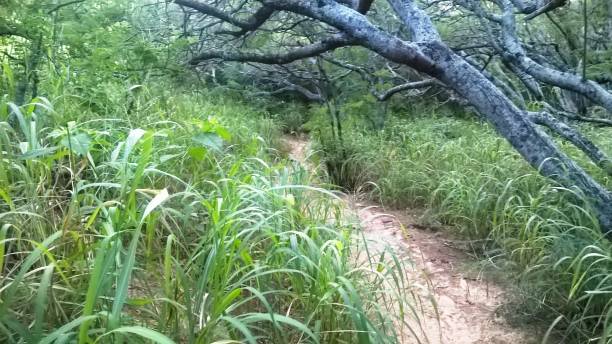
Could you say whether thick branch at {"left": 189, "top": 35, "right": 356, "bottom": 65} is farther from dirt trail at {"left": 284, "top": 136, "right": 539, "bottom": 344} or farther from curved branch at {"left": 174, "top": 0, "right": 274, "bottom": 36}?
dirt trail at {"left": 284, "top": 136, "right": 539, "bottom": 344}

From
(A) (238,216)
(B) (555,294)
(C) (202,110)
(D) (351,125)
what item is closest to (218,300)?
(A) (238,216)

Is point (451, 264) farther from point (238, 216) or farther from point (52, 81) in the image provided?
point (52, 81)

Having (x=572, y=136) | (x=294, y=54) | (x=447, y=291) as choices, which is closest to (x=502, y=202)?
(x=572, y=136)

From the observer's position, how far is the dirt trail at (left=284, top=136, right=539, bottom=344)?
2.48 metres

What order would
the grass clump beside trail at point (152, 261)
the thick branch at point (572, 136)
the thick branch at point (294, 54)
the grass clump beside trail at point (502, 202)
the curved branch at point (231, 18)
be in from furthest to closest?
1. the curved branch at point (231, 18)
2. the thick branch at point (294, 54)
3. the thick branch at point (572, 136)
4. the grass clump beside trail at point (502, 202)
5. the grass clump beside trail at point (152, 261)

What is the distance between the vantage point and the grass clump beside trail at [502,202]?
7.93 feet

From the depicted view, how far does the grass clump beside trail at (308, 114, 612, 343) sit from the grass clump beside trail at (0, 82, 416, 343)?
913 mm

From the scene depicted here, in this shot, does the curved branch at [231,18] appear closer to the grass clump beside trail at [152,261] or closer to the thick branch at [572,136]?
the grass clump beside trail at [152,261]

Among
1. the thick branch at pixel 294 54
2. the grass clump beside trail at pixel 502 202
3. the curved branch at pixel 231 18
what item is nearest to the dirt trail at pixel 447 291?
the grass clump beside trail at pixel 502 202

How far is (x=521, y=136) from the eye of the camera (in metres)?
2.65

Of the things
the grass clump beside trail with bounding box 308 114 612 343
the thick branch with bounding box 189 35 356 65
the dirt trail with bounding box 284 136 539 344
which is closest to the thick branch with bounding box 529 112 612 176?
the grass clump beside trail with bounding box 308 114 612 343

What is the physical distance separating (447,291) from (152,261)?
1809mm

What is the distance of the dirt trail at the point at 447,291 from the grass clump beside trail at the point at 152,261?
360mm

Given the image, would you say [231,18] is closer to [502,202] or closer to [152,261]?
[502,202]
